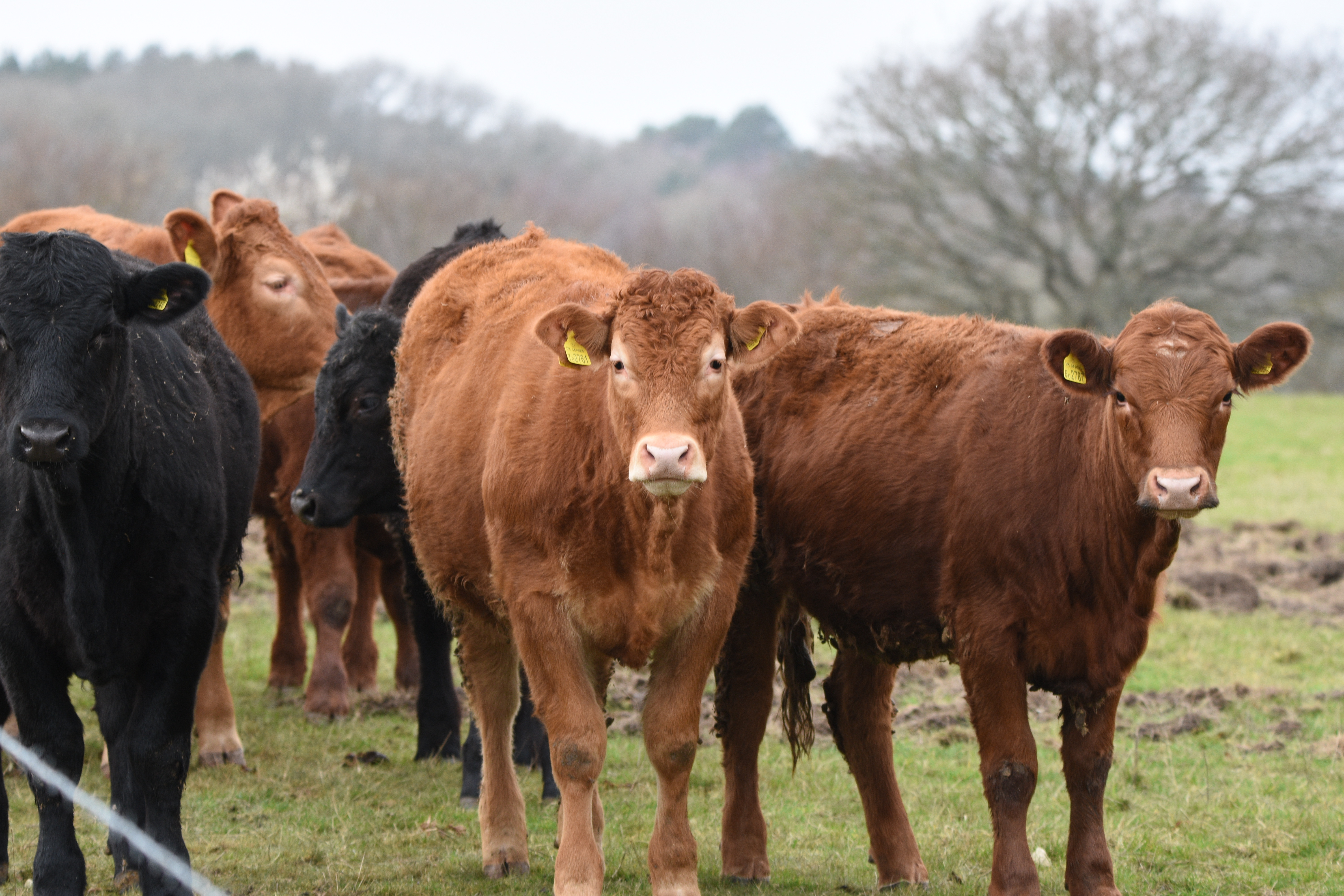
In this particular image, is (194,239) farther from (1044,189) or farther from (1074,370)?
(1044,189)

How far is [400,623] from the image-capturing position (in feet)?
30.9

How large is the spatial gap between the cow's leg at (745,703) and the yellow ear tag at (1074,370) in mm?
1513

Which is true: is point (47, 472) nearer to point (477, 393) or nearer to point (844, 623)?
point (477, 393)

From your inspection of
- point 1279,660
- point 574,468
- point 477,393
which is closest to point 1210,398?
point 574,468

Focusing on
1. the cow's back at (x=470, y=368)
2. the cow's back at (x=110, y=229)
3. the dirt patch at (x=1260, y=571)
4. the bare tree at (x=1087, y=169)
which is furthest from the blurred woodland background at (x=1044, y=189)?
the cow's back at (x=470, y=368)

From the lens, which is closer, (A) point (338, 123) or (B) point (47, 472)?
(B) point (47, 472)

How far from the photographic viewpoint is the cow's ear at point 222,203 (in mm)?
8750

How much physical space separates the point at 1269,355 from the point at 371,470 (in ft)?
13.6

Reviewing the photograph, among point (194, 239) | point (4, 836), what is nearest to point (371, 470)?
point (194, 239)

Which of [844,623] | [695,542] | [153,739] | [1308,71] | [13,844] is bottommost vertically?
[13,844]

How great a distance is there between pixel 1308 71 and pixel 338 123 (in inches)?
1642

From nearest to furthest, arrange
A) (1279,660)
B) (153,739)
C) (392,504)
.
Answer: (153,739), (392,504), (1279,660)

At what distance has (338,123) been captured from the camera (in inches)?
2351

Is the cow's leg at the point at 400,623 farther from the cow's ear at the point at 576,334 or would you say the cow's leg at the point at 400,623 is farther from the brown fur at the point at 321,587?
the cow's ear at the point at 576,334
